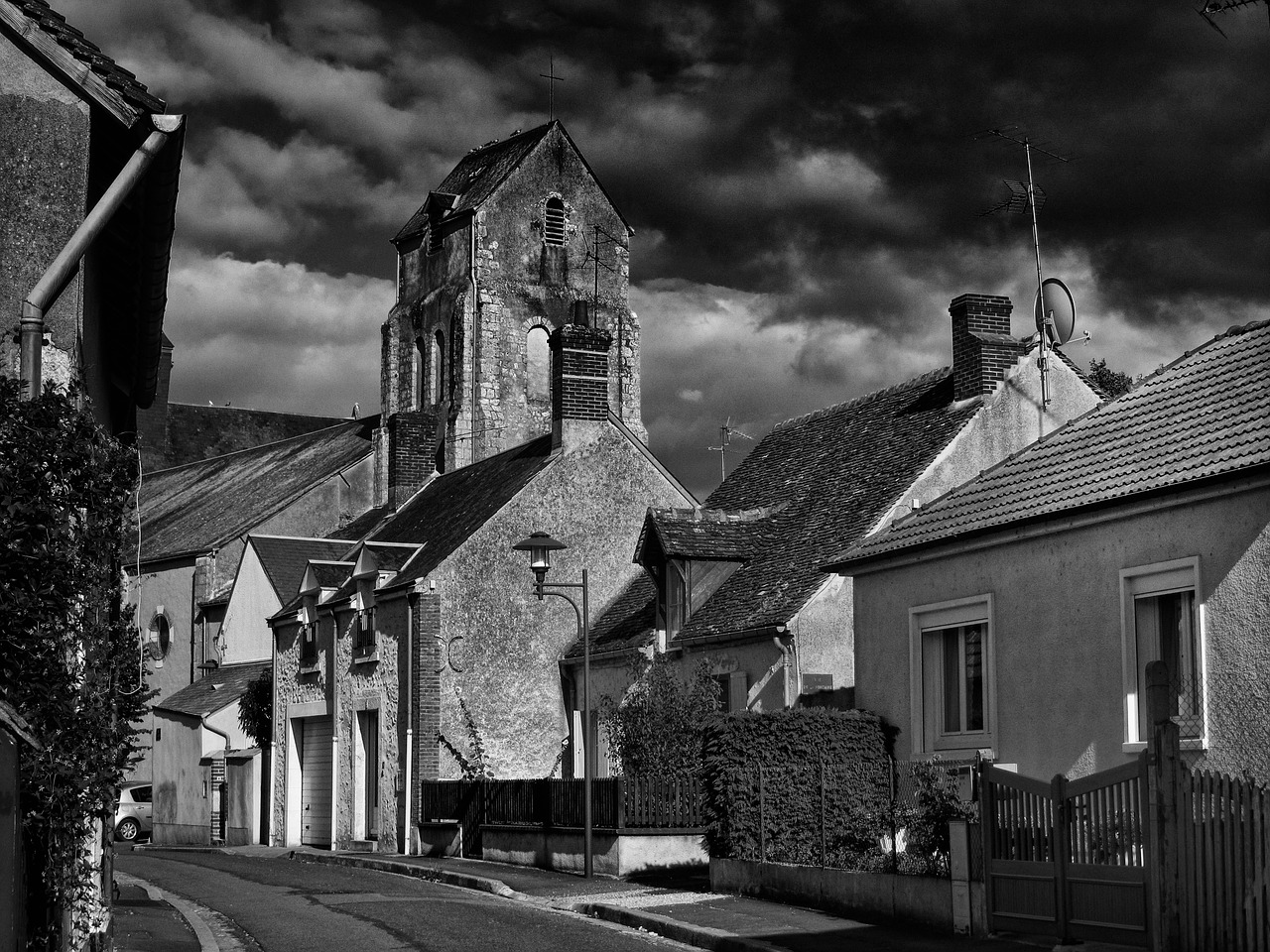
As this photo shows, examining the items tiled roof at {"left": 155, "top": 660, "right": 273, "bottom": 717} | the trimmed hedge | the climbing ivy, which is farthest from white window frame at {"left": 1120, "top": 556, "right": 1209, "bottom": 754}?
tiled roof at {"left": 155, "top": 660, "right": 273, "bottom": 717}

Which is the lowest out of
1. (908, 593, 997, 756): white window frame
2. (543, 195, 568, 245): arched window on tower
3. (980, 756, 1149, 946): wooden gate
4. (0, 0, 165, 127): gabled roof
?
(980, 756, 1149, 946): wooden gate

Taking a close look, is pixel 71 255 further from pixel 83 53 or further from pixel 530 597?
pixel 530 597

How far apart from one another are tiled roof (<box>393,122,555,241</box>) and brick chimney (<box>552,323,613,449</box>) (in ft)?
71.2

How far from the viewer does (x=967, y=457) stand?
23.2 metres

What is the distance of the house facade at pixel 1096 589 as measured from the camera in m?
13.2

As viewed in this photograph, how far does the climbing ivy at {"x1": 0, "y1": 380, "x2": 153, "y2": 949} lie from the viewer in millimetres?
8531

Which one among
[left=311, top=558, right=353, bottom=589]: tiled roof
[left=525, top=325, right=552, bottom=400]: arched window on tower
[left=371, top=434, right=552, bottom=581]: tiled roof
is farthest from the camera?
[left=525, top=325, right=552, bottom=400]: arched window on tower

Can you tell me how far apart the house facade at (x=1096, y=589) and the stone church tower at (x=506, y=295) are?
3285cm

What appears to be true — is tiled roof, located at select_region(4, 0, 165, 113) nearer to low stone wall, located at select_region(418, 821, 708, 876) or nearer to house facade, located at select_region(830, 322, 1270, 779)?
house facade, located at select_region(830, 322, 1270, 779)

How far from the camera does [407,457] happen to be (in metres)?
40.4

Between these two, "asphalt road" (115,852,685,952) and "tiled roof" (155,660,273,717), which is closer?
"asphalt road" (115,852,685,952)

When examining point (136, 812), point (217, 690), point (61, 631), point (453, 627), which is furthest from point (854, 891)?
point (136, 812)

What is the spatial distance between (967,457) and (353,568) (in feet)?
43.2

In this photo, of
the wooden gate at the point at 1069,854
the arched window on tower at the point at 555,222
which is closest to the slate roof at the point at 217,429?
the arched window on tower at the point at 555,222
